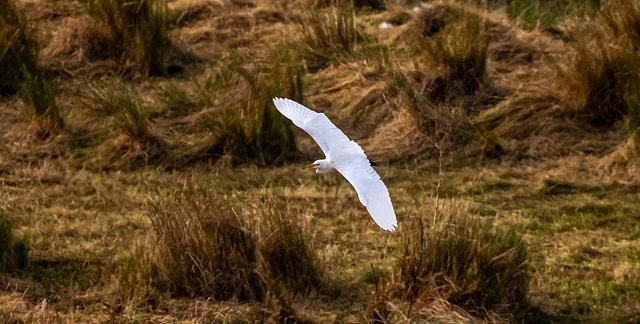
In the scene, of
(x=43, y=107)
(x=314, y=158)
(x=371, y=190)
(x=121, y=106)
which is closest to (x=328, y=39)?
(x=314, y=158)

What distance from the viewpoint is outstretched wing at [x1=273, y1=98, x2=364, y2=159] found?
4.51 m

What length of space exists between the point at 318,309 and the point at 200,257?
1.77ft

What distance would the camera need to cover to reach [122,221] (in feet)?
17.7

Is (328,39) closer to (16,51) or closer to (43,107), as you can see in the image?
(43,107)

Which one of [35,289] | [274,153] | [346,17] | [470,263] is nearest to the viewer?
[470,263]

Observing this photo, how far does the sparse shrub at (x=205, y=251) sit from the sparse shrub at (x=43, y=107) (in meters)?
2.13

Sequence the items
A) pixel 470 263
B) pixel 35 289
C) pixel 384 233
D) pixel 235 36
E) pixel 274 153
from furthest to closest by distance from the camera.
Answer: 1. pixel 235 36
2. pixel 274 153
3. pixel 384 233
4. pixel 35 289
5. pixel 470 263

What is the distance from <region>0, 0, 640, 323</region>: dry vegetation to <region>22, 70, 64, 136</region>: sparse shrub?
1 cm

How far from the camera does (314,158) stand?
6164 mm

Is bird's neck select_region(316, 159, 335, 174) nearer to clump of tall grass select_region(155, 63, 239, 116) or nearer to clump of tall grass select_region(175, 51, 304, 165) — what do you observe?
clump of tall grass select_region(175, 51, 304, 165)

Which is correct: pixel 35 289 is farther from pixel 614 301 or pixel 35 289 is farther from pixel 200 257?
pixel 614 301

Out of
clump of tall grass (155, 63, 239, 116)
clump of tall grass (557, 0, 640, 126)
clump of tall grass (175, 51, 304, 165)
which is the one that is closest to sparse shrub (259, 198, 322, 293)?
clump of tall grass (175, 51, 304, 165)

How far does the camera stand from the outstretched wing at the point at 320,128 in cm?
451

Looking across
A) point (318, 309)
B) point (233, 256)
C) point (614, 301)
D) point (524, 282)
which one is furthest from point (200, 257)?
point (614, 301)
